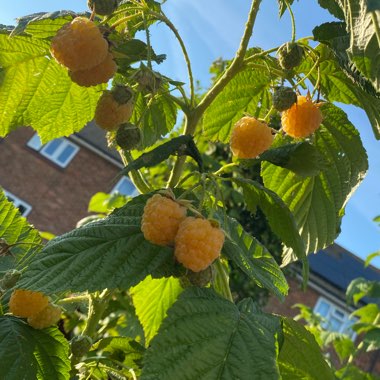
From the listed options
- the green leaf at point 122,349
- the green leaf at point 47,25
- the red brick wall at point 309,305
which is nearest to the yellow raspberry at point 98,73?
the green leaf at point 47,25

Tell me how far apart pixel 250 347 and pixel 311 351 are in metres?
0.27

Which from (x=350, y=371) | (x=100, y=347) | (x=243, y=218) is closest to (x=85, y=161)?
(x=243, y=218)

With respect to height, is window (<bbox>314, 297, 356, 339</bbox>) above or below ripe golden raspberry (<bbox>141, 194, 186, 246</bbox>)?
above

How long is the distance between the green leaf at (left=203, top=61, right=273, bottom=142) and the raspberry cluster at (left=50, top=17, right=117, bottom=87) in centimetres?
39

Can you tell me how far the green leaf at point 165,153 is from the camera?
92cm

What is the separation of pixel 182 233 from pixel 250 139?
0.31 metres

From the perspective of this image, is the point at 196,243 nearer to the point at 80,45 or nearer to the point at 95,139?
the point at 80,45

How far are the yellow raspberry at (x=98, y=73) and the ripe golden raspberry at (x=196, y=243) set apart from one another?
1.00 ft

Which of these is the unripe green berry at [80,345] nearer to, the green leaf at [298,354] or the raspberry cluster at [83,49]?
the green leaf at [298,354]

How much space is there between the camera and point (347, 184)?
128cm

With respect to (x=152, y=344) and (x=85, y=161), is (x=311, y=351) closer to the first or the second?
(x=152, y=344)

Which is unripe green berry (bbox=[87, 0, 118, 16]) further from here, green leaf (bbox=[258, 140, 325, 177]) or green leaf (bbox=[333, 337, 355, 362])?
green leaf (bbox=[333, 337, 355, 362])

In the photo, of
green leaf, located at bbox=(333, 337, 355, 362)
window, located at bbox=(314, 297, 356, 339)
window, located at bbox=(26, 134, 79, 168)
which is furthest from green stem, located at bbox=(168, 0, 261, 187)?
window, located at bbox=(314, 297, 356, 339)

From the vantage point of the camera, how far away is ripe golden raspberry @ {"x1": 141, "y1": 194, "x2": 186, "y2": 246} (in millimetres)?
851
